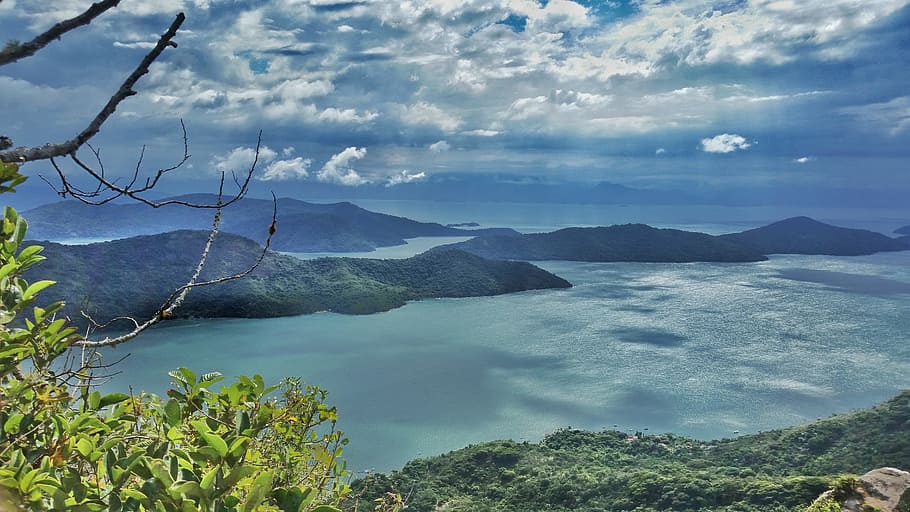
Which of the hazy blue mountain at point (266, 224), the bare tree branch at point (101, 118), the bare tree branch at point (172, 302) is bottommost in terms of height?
the bare tree branch at point (172, 302)

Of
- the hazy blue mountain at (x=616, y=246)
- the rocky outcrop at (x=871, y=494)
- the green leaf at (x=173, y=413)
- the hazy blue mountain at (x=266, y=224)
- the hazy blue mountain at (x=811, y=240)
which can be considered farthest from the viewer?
the hazy blue mountain at (x=811, y=240)

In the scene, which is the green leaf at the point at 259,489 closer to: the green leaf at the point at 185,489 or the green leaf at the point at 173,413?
the green leaf at the point at 185,489

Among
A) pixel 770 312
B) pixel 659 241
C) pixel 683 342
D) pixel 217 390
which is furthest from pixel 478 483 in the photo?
pixel 659 241

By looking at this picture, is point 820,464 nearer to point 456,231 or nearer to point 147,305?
point 147,305

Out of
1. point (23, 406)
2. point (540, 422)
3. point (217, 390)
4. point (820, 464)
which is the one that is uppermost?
point (23, 406)

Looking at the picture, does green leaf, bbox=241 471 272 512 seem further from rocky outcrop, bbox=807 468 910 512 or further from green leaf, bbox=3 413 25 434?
rocky outcrop, bbox=807 468 910 512

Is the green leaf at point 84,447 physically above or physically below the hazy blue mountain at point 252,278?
above

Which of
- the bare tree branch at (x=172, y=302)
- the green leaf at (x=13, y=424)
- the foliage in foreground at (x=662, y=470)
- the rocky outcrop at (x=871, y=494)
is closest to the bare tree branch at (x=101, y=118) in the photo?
the bare tree branch at (x=172, y=302)
